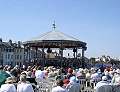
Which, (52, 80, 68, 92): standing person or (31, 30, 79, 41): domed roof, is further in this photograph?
(31, 30, 79, 41): domed roof

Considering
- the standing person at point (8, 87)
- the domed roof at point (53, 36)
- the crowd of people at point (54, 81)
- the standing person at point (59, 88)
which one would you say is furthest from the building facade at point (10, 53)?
the standing person at point (8, 87)

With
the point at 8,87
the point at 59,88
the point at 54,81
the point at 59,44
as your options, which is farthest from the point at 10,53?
the point at 8,87

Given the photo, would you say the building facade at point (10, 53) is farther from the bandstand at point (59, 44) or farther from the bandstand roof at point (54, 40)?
the bandstand roof at point (54, 40)

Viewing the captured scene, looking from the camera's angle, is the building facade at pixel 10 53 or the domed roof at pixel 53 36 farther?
the building facade at pixel 10 53

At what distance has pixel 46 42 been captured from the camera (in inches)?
1278

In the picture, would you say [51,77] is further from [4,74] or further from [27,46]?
[27,46]

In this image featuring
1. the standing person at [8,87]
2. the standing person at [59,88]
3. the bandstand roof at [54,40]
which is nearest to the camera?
the standing person at [8,87]

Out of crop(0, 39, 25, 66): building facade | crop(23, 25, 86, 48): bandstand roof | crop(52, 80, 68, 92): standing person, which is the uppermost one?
crop(23, 25, 86, 48): bandstand roof

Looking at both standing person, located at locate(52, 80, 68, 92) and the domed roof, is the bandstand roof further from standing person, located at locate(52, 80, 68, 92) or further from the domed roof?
standing person, located at locate(52, 80, 68, 92)

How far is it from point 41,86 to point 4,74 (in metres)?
2.88

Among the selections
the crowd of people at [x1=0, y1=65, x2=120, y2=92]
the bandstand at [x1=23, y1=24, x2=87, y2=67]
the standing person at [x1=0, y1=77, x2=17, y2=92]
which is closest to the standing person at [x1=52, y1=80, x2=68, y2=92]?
the crowd of people at [x1=0, y1=65, x2=120, y2=92]


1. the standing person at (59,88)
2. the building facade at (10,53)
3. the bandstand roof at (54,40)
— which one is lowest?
the building facade at (10,53)

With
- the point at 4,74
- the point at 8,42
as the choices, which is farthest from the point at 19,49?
the point at 4,74

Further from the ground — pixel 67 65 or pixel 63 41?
pixel 63 41
